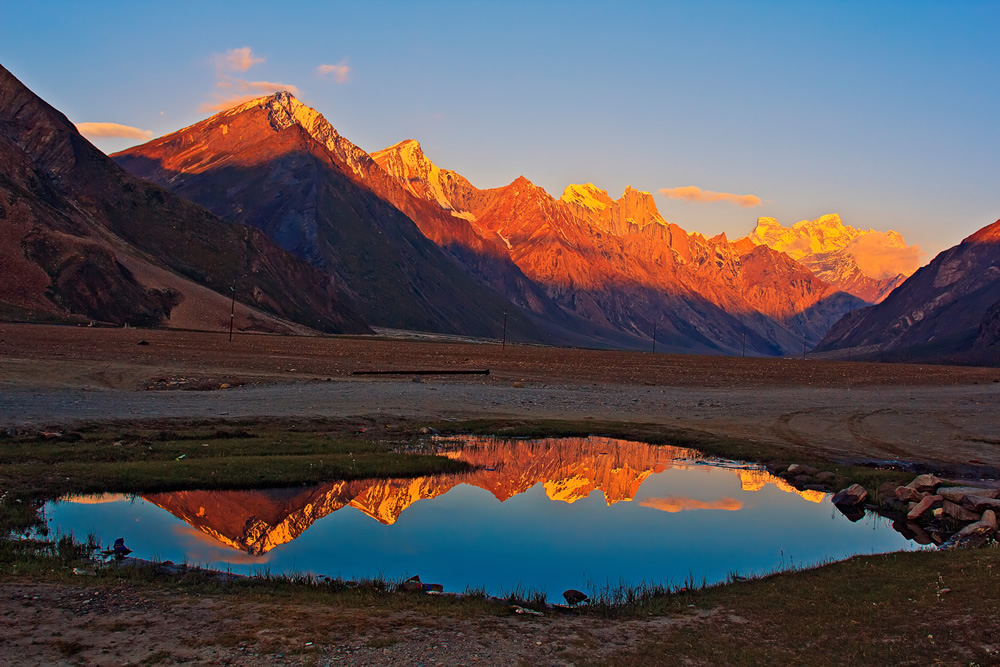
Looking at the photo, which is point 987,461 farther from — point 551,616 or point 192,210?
point 192,210

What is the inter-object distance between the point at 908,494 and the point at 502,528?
1142cm

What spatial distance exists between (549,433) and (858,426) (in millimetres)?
17049

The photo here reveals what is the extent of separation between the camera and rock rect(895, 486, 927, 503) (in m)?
22.7

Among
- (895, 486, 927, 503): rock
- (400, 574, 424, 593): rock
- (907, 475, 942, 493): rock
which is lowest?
→ (400, 574, 424, 593): rock

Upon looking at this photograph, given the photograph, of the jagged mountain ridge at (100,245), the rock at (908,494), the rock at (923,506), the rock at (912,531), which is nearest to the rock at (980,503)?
the rock at (923,506)

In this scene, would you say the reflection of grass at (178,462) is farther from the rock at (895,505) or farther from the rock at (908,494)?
the rock at (908,494)

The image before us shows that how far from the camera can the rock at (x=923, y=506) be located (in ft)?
70.6

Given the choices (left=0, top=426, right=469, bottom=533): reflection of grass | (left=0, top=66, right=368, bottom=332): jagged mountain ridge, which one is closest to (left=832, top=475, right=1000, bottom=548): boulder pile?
(left=0, top=426, right=469, bottom=533): reflection of grass

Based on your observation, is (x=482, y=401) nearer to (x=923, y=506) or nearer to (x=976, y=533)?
(x=923, y=506)

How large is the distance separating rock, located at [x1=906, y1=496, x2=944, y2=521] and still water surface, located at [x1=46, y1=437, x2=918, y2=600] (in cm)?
82

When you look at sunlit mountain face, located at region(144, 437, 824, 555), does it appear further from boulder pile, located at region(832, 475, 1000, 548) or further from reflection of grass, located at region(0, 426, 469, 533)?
boulder pile, located at region(832, 475, 1000, 548)

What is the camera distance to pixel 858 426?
137ft

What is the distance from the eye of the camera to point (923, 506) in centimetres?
2158

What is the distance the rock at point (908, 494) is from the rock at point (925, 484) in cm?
20
